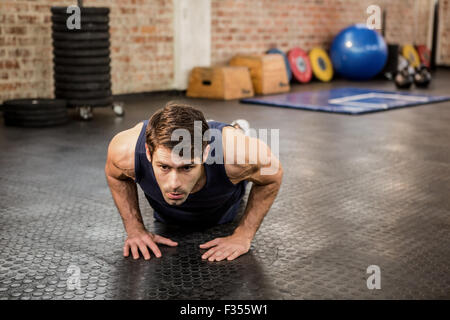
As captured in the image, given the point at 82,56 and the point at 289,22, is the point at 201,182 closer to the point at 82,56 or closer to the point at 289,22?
the point at 82,56

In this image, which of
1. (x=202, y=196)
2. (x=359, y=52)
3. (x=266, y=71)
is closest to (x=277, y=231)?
(x=202, y=196)

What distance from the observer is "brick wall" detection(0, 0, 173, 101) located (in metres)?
5.53

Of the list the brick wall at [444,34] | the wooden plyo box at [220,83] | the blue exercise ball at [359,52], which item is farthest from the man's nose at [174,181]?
the brick wall at [444,34]

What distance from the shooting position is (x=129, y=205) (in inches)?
90.9

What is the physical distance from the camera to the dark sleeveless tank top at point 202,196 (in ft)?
6.91

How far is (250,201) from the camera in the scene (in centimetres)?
228

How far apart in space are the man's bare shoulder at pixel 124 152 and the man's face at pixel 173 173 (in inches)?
10.0

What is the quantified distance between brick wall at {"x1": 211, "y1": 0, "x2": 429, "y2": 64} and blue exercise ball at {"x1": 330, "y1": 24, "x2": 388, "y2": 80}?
0.51m

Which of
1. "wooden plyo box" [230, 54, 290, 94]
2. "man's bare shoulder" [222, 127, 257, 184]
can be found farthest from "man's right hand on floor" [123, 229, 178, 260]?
"wooden plyo box" [230, 54, 290, 94]

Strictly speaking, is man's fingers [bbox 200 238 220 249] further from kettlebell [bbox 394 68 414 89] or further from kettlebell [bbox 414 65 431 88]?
kettlebell [bbox 414 65 431 88]

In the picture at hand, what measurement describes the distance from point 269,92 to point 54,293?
5.73 m

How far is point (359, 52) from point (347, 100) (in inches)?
79.1

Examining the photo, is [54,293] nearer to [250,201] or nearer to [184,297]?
[184,297]

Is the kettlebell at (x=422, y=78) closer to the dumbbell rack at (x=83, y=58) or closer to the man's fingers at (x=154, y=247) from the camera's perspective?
the dumbbell rack at (x=83, y=58)
